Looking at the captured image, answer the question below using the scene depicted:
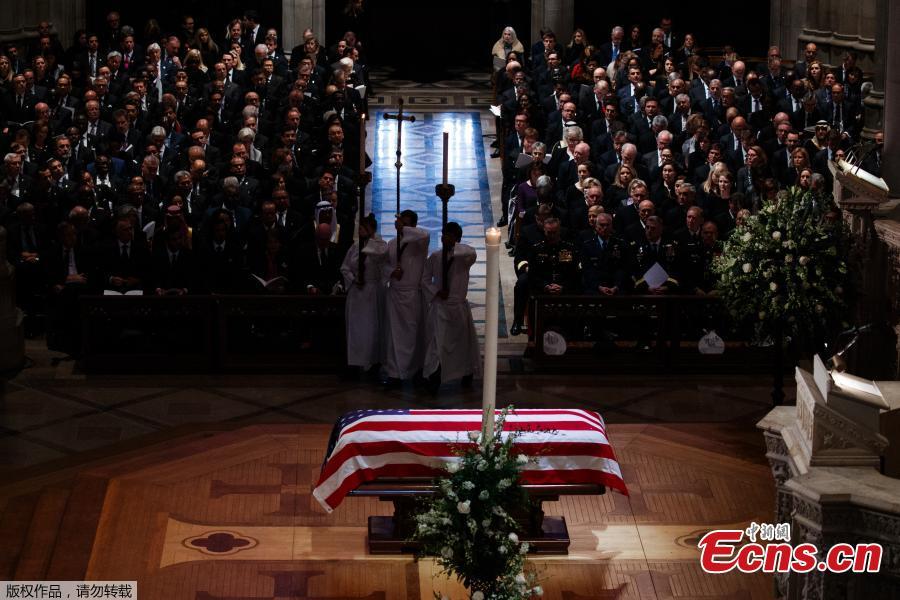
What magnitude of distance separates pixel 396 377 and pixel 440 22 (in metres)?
20.5

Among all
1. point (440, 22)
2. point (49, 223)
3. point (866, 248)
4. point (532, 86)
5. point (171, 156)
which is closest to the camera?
point (866, 248)

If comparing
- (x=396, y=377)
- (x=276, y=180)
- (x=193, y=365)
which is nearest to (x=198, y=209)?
(x=276, y=180)

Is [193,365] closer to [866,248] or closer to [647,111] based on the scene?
[866,248]

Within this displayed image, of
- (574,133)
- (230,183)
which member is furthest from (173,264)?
(574,133)

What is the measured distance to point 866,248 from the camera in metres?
12.2

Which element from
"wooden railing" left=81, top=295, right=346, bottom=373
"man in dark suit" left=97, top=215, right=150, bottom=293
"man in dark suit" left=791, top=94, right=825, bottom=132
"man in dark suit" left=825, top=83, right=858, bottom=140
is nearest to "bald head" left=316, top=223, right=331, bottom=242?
"wooden railing" left=81, top=295, right=346, bottom=373

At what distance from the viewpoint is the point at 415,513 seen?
32.0 feet

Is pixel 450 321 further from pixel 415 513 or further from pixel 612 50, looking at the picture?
pixel 612 50

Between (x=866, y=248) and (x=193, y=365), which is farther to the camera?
(x=193, y=365)

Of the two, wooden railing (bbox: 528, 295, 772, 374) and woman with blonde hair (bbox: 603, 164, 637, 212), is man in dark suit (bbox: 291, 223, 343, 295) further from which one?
woman with blonde hair (bbox: 603, 164, 637, 212)

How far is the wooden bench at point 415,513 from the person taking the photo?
983cm

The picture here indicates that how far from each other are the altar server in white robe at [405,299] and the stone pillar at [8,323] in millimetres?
3370

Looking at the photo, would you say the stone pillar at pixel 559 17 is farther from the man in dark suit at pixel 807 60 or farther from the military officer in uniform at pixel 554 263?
the military officer in uniform at pixel 554 263

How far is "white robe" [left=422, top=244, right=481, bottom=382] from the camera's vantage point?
1374 cm
